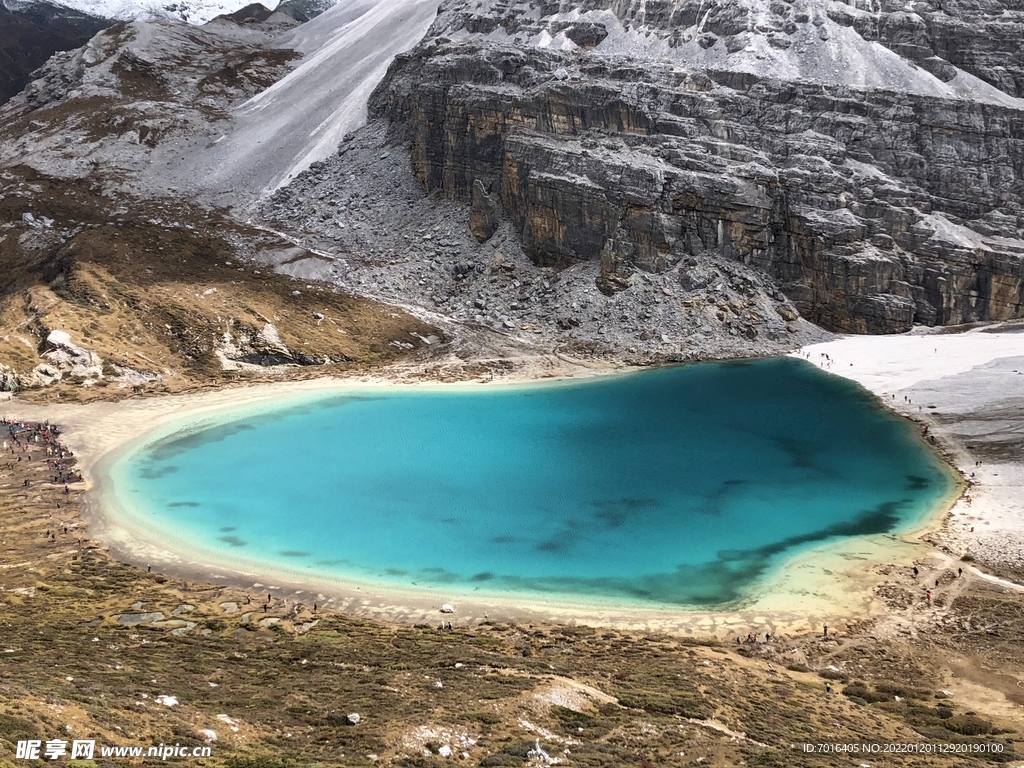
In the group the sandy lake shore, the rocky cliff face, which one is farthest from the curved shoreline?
the rocky cliff face

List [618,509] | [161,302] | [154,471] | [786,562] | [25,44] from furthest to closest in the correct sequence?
[25,44] < [161,302] < [154,471] < [618,509] < [786,562]

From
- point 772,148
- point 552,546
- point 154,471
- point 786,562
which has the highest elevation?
point 772,148

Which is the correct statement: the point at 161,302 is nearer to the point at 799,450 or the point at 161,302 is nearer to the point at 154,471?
the point at 154,471

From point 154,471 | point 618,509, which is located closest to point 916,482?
point 618,509

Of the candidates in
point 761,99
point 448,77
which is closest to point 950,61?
point 761,99

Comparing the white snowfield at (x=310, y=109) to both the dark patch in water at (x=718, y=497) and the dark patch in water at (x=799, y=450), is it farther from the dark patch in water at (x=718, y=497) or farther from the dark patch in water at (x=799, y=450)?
the dark patch in water at (x=718, y=497)

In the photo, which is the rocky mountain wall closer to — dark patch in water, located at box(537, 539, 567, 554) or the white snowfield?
the white snowfield

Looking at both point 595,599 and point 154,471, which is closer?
point 595,599
